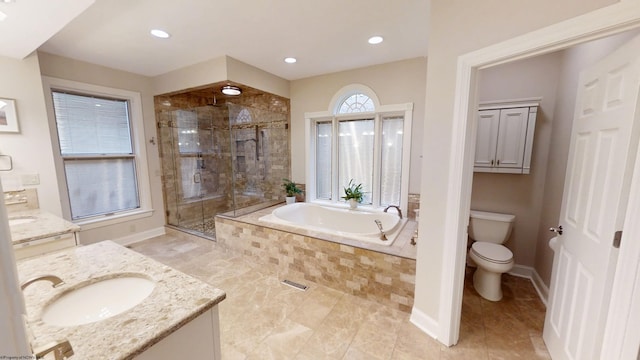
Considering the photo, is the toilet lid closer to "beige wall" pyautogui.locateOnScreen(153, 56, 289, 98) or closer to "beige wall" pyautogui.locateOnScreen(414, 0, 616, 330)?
"beige wall" pyautogui.locateOnScreen(414, 0, 616, 330)

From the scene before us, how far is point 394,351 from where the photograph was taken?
1758 mm

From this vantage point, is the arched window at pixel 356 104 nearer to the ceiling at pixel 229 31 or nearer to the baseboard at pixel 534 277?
the ceiling at pixel 229 31

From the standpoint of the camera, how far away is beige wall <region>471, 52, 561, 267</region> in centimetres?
246

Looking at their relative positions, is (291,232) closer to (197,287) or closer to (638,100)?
(197,287)

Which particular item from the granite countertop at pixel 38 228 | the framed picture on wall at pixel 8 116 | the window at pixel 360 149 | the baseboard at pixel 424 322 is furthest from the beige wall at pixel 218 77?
the baseboard at pixel 424 322

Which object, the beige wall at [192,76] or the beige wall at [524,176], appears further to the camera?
the beige wall at [192,76]

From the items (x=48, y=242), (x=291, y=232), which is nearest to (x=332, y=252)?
(x=291, y=232)

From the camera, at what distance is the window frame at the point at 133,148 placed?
297cm

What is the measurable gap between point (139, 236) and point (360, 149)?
3598 millimetres

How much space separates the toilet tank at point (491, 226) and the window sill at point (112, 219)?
14.7ft

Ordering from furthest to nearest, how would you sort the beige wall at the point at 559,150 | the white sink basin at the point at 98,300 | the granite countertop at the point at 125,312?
1. the beige wall at the point at 559,150
2. the white sink basin at the point at 98,300
3. the granite countertop at the point at 125,312

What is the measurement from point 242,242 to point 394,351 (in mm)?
2097

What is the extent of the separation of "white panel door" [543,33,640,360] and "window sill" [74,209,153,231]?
481 cm

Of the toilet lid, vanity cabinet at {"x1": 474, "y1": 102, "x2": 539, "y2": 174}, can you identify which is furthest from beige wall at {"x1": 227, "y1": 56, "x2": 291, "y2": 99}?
the toilet lid
